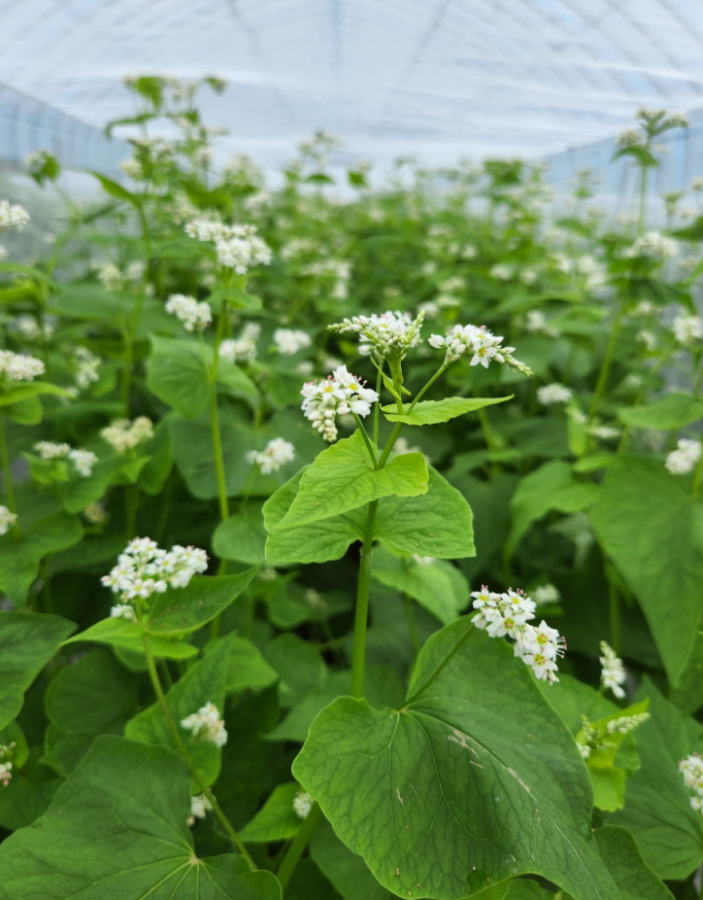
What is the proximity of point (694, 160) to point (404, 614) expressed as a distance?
3.72 metres

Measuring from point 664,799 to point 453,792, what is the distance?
70 centimetres

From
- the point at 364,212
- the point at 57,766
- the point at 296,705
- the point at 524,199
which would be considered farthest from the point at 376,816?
the point at 364,212

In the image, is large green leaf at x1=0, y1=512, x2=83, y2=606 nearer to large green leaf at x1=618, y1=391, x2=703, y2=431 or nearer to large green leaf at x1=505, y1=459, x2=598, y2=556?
large green leaf at x1=505, y1=459, x2=598, y2=556

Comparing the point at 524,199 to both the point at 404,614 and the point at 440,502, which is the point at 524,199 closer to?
the point at 404,614

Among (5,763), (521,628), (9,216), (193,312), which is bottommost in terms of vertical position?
(5,763)

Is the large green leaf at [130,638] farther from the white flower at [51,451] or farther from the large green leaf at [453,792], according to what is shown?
the white flower at [51,451]

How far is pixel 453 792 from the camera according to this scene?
0.88m

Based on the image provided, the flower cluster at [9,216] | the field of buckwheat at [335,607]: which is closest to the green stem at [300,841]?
the field of buckwheat at [335,607]

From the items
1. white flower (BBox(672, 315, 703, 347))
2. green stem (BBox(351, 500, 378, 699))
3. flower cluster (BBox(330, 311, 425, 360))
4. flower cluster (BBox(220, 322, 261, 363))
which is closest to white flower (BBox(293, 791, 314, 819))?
green stem (BBox(351, 500, 378, 699))

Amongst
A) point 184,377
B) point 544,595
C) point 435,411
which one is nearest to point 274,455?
point 184,377

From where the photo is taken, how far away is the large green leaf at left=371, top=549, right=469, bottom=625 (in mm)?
1437

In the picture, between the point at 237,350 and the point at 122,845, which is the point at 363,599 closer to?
the point at 122,845

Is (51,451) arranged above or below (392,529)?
below

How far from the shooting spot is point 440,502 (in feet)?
3.34
